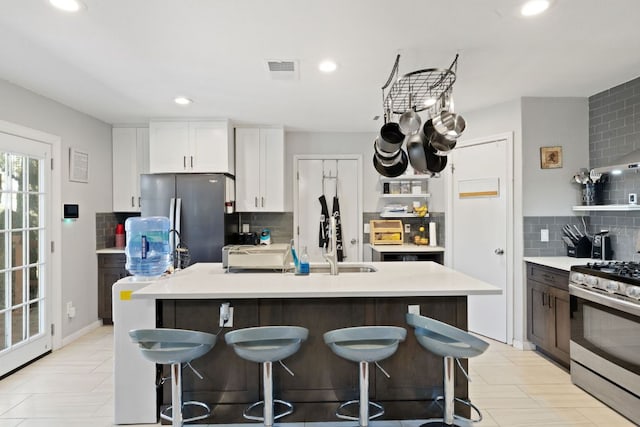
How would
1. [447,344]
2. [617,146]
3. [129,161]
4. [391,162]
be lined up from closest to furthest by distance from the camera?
[447,344]
[391,162]
[617,146]
[129,161]

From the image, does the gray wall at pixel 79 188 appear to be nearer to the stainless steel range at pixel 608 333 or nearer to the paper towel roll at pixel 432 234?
the paper towel roll at pixel 432 234

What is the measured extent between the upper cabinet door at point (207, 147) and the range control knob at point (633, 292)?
3880 millimetres

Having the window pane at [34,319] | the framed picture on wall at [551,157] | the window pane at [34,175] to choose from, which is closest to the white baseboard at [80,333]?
the window pane at [34,319]

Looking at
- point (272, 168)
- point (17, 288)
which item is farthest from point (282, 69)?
point (17, 288)

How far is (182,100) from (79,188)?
1621 millimetres

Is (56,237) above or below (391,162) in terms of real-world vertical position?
below

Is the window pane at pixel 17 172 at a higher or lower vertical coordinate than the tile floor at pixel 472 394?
higher

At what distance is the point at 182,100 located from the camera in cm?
373

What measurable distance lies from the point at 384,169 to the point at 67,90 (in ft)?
9.91

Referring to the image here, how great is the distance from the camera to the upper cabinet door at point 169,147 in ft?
14.5

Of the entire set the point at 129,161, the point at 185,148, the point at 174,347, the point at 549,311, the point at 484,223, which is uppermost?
the point at 185,148

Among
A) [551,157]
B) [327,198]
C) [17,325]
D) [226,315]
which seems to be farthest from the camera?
[327,198]

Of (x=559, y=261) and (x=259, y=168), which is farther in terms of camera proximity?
(x=259, y=168)

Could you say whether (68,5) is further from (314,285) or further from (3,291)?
(3,291)
